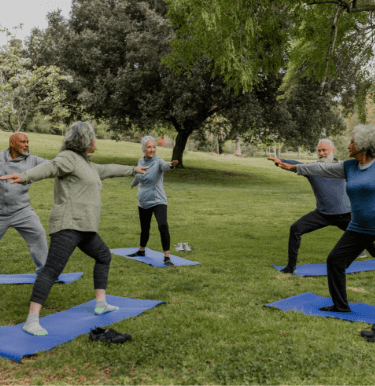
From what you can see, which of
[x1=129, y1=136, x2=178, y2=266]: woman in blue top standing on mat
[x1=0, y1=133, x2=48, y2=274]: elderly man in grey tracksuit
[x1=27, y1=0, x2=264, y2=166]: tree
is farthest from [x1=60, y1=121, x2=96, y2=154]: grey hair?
[x1=27, y1=0, x2=264, y2=166]: tree

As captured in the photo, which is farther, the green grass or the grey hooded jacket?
the grey hooded jacket

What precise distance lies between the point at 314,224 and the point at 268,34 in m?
4.33

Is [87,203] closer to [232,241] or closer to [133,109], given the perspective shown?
[232,241]

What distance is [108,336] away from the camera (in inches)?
151

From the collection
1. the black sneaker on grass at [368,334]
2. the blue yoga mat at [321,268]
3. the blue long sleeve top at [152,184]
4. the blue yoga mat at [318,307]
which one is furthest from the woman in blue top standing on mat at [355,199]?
the blue long sleeve top at [152,184]

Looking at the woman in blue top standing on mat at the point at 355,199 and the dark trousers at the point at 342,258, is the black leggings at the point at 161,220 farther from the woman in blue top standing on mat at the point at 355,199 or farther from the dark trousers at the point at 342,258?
the dark trousers at the point at 342,258

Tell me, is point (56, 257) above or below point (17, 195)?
below

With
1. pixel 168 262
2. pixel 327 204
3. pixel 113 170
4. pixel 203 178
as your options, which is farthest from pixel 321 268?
pixel 203 178

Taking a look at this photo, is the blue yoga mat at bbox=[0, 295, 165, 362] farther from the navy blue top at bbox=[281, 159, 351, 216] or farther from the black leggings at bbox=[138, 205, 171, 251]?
the navy blue top at bbox=[281, 159, 351, 216]

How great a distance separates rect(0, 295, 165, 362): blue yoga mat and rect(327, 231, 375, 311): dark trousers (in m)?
2.11

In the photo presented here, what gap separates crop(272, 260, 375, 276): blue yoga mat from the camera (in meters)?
6.59

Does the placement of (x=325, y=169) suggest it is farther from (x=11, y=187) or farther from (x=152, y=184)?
(x=11, y=187)

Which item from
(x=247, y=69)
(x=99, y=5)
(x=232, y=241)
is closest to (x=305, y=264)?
(x=232, y=241)

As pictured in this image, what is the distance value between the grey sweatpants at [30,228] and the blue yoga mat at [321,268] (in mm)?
3893
